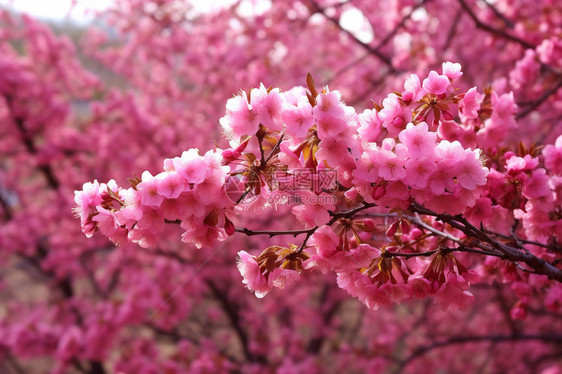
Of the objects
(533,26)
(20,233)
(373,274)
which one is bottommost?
(373,274)

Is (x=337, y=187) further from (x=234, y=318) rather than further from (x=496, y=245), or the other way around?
(x=234, y=318)

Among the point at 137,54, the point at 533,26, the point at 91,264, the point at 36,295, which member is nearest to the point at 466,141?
the point at 533,26

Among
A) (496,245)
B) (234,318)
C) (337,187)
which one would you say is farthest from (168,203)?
(234,318)

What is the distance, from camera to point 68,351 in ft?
16.0

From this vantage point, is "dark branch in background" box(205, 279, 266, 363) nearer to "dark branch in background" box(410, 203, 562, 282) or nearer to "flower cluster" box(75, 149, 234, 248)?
"flower cluster" box(75, 149, 234, 248)

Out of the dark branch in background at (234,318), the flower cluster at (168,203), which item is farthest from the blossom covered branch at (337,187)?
the dark branch in background at (234,318)

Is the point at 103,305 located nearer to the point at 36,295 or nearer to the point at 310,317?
the point at 310,317

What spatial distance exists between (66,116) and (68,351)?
3.74m

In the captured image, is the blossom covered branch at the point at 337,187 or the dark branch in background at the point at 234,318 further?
the dark branch in background at the point at 234,318

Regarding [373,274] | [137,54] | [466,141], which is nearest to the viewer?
[373,274]

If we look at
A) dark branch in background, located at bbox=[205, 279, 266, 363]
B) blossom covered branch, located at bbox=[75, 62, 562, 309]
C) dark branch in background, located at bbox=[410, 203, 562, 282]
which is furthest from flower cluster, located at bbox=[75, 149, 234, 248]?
dark branch in background, located at bbox=[205, 279, 266, 363]

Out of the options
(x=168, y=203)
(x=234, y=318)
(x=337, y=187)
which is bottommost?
(x=168, y=203)

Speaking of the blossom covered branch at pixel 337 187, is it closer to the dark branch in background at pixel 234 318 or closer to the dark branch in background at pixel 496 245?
the dark branch in background at pixel 496 245

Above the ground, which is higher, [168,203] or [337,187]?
[337,187]
